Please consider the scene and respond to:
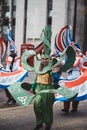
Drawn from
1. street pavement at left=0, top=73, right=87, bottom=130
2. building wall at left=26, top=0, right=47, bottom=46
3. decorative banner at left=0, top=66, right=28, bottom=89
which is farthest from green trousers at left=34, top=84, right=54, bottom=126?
building wall at left=26, top=0, right=47, bottom=46

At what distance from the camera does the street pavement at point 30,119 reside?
10.4m

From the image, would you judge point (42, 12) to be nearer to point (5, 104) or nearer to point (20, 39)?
point (20, 39)

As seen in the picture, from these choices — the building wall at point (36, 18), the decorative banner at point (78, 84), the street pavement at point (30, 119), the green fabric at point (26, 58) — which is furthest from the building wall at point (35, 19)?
the green fabric at point (26, 58)

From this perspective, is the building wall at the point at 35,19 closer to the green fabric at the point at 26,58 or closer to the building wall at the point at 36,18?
the building wall at the point at 36,18

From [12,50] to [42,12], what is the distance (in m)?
25.5

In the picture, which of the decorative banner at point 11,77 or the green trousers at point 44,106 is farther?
the decorative banner at point 11,77

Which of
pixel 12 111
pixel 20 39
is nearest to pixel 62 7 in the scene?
pixel 20 39

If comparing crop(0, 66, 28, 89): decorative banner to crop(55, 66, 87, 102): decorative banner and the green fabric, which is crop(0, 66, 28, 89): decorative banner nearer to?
crop(55, 66, 87, 102): decorative banner

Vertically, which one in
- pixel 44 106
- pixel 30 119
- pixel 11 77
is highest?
pixel 44 106

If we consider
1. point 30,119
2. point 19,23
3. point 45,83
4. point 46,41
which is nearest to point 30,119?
point 30,119

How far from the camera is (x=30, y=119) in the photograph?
11.1 m

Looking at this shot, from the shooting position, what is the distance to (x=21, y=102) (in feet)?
28.8

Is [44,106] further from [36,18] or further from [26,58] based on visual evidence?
[36,18]

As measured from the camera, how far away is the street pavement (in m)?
10.4
